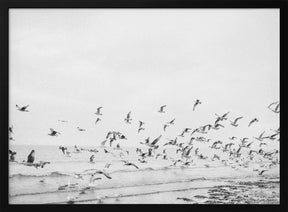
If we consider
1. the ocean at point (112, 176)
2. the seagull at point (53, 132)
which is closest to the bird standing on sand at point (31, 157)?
the ocean at point (112, 176)

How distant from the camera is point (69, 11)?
2.17 meters

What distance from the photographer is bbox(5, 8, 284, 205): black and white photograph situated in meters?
2.16

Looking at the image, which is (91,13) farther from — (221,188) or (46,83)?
(221,188)

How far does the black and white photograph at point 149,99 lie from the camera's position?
7.08ft

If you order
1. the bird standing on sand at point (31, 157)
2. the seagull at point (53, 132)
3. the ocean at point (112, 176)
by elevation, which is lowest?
the ocean at point (112, 176)

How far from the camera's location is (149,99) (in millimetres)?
2184

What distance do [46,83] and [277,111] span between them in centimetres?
121

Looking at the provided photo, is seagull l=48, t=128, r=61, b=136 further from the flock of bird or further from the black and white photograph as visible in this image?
the flock of bird

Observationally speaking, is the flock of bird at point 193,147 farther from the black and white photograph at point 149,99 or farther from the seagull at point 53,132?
the seagull at point 53,132

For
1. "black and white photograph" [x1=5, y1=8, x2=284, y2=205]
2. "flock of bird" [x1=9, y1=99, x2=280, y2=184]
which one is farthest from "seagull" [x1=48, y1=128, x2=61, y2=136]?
"flock of bird" [x1=9, y1=99, x2=280, y2=184]

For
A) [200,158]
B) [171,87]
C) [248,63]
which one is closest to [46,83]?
[171,87]

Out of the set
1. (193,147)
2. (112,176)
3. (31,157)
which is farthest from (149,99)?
(31,157)

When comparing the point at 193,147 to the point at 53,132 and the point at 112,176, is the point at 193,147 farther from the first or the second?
the point at 53,132
